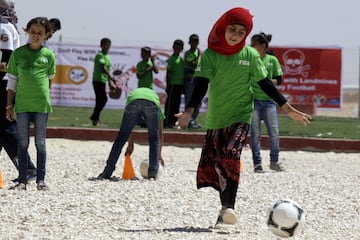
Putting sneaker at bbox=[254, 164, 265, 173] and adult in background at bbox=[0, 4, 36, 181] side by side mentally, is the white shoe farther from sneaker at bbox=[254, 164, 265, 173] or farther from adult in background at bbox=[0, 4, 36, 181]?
sneaker at bbox=[254, 164, 265, 173]

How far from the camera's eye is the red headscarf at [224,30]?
8.13 metres

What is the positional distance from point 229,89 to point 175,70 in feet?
39.8

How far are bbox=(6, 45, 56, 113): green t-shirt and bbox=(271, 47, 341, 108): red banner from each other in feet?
61.0

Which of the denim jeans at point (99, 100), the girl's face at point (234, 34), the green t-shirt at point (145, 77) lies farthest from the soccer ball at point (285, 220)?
the denim jeans at point (99, 100)

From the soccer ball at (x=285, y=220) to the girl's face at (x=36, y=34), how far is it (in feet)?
10.8

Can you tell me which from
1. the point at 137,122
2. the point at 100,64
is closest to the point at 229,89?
the point at 137,122

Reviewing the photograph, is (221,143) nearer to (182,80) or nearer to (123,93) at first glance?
(182,80)

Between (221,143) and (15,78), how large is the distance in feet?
8.01

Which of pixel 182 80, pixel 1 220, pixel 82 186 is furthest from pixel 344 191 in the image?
pixel 182 80

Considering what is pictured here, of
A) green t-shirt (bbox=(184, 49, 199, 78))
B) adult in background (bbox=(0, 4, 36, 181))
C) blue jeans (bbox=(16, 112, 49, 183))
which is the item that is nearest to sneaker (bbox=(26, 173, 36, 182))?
adult in background (bbox=(0, 4, 36, 181))

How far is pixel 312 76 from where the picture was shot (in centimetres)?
2803

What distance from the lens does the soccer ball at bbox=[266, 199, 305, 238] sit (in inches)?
291

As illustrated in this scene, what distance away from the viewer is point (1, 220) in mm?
7934

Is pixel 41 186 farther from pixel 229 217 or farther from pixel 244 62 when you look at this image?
pixel 244 62
